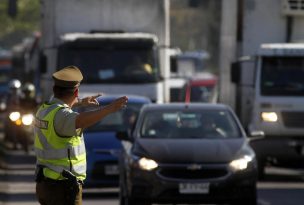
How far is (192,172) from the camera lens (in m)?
15.0

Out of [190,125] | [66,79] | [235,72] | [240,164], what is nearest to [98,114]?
[66,79]

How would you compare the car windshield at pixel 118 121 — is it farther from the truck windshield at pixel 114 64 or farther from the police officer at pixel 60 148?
the police officer at pixel 60 148

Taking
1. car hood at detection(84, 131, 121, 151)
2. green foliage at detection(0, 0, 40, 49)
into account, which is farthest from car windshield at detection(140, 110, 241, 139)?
green foliage at detection(0, 0, 40, 49)

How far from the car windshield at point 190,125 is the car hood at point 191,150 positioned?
27 centimetres

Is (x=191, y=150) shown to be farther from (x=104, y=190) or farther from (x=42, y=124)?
(x=42, y=124)

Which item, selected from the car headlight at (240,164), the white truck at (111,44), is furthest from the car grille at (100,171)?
the white truck at (111,44)

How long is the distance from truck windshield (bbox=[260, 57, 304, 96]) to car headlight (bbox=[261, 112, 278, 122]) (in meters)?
0.34

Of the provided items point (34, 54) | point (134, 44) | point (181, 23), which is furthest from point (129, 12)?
point (181, 23)

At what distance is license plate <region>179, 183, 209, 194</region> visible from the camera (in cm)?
1480

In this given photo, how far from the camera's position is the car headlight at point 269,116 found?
21.9 meters

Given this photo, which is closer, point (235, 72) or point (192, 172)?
point (192, 172)

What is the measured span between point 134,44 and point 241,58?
207 cm

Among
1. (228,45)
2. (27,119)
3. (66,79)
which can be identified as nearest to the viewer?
(66,79)

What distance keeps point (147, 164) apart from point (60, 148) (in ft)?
19.4
